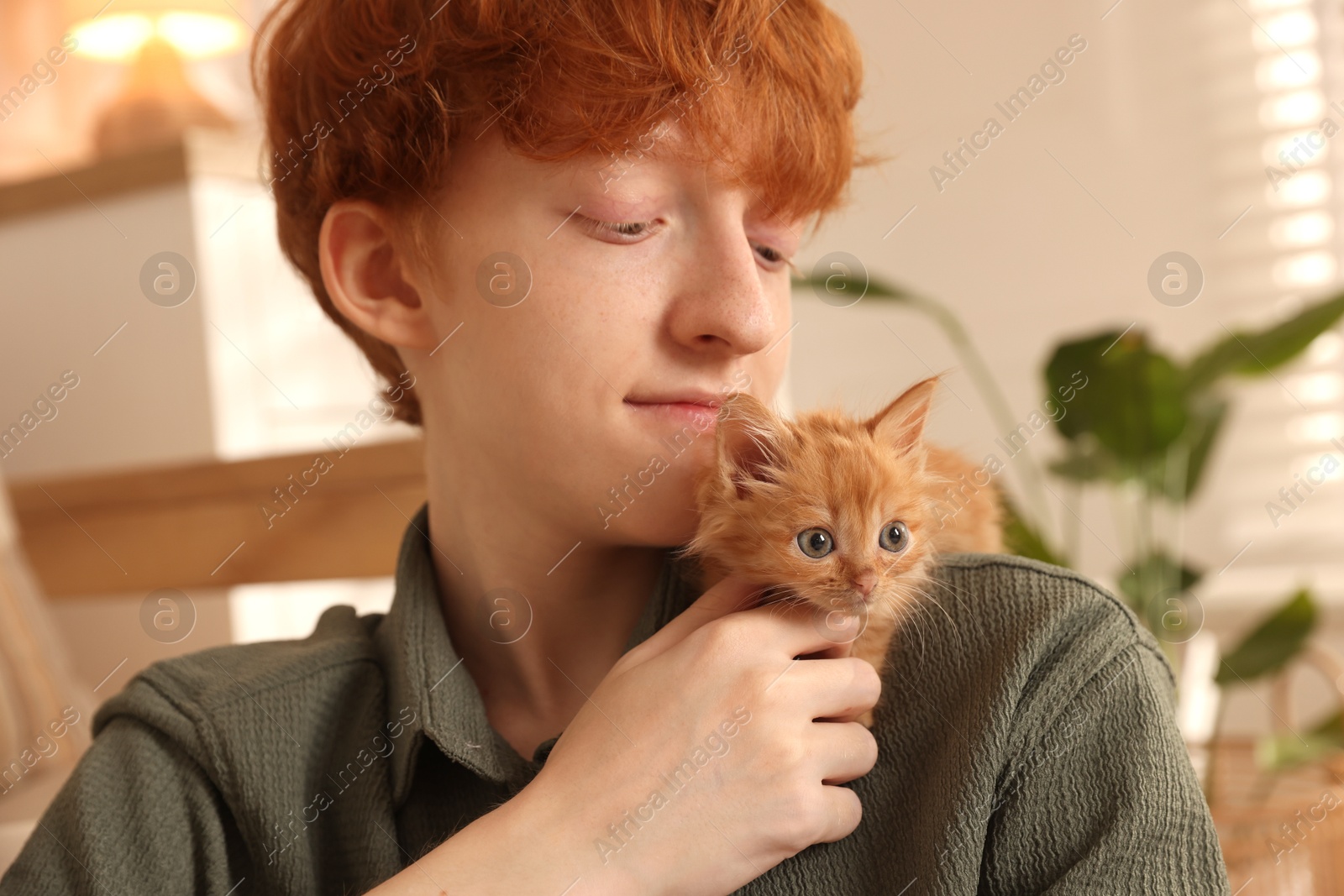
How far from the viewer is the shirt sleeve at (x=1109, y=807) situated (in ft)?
2.80

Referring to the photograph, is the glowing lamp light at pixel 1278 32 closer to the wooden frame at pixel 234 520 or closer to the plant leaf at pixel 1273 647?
the plant leaf at pixel 1273 647

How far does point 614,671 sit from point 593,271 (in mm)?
395

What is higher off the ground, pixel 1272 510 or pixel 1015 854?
pixel 1272 510

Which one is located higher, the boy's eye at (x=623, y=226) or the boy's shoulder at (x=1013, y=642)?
the boy's eye at (x=623, y=226)

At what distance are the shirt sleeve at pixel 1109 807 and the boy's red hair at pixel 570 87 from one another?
23.4 inches

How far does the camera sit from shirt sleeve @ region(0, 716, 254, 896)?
1.12m

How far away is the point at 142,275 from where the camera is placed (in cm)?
272

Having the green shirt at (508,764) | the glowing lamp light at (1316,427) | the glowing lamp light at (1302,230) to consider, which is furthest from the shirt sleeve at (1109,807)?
the glowing lamp light at (1302,230)

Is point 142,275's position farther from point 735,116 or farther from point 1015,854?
point 1015,854

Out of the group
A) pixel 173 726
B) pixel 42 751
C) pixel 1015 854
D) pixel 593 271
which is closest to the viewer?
pixel 1015 854

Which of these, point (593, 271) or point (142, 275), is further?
point (142, 275)

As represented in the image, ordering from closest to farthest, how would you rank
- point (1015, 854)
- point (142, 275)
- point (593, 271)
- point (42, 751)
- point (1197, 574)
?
point (1015, 854) < point (593, 271) < point (42, 751) < point (1197, 574) < point (142, 275)

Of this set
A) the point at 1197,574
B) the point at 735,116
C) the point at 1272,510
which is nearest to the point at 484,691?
the point at 735,116

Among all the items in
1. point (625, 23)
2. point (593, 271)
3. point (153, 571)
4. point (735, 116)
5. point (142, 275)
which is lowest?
point (153, 571)
